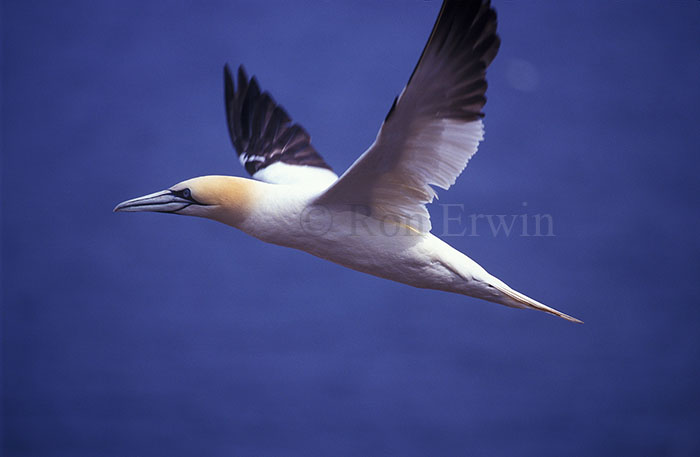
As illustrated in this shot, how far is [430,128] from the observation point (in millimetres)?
2533

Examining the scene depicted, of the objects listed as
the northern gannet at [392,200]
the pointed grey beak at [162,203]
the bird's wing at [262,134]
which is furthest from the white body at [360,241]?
the bird's wing at [262,134]

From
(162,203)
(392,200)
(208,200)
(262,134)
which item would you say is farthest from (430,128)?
(262,134)

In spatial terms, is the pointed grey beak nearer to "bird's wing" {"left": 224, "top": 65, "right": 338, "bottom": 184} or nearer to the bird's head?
the bird's head

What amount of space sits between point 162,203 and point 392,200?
927mm

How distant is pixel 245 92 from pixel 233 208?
4.21 ft

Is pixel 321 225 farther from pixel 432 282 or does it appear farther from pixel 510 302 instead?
pixel 510 302

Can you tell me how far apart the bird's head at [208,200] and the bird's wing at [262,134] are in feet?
3.27

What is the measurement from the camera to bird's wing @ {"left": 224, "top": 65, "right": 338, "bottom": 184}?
3.88 meters

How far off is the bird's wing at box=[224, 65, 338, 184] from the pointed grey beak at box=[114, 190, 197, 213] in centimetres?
100

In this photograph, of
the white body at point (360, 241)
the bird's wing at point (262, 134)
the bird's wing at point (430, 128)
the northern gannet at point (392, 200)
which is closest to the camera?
the bird's wing at point (430, 128)

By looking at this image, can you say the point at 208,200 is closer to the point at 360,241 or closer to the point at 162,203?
the point at 162,203

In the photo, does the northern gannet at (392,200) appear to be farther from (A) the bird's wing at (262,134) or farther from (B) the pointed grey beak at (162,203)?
(A) the bird's wing at (262,134)

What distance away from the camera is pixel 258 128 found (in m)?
3.94

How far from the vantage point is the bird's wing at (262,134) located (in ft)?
12.7
